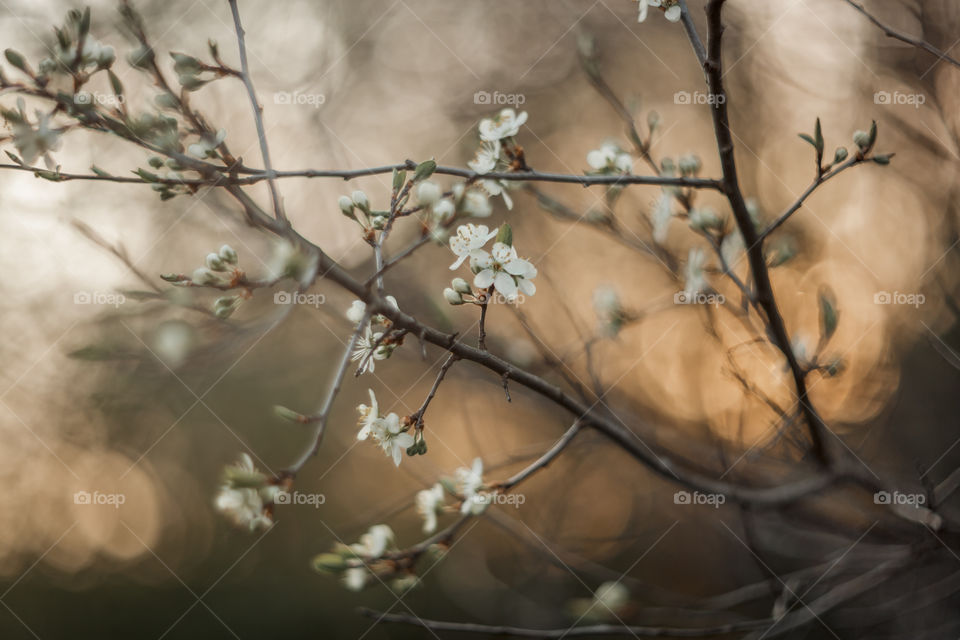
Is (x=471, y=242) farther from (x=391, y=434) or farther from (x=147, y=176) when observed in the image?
(x=147, y=176)

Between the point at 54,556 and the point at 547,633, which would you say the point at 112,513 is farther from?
the point at 547,633

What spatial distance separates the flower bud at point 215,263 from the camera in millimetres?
1027

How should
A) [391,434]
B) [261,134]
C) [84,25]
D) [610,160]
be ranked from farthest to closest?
[610,160], [391,434], [84,25], [261,134]

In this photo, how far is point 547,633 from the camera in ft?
4.01

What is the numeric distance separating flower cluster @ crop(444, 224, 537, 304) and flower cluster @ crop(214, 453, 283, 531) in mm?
461

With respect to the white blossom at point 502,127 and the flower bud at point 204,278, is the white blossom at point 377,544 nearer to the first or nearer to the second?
the flower bud at point 204,278

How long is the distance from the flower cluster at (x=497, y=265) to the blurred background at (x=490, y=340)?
380 millimetres

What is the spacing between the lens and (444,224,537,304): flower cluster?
42.6 inches

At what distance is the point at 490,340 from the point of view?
83.8 inches

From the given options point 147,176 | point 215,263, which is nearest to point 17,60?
point 147,176

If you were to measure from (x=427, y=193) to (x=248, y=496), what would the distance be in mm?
541

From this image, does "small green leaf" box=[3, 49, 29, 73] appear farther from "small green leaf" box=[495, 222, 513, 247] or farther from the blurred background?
"small green leaf" box=[495, 222, 513, 247]

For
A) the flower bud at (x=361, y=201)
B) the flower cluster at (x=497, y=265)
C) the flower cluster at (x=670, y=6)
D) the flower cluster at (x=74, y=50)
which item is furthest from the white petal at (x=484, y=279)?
the flower cluster at (x=74, y=50)

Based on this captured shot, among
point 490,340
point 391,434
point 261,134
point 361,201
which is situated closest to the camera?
point 261,134
